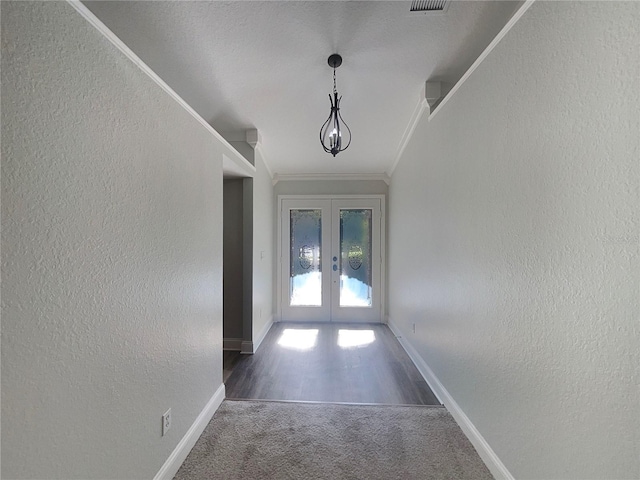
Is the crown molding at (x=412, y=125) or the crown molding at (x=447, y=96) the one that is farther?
the crown molding at (x=412, y=125)

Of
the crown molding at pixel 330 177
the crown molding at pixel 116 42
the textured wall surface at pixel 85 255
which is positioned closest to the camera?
the textured wall surface at pixel 85 255

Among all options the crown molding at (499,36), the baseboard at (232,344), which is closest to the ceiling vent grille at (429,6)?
the crown molding at (499,36)

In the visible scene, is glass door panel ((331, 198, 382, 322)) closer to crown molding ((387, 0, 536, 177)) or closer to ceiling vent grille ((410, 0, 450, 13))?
crown molding ((387, 0, 536, 177))

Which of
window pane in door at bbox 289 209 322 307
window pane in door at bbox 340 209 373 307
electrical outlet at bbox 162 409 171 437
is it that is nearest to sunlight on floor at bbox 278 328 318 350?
window pane in door at bbox 289 209 322 307

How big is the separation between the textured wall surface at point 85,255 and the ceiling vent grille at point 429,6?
5.10 feet

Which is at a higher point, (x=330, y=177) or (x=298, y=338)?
(x=330, y=177)

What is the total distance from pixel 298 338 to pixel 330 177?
Result: 2.49 m

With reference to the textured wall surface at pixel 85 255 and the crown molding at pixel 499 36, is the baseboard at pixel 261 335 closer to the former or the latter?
the textured wall surface at pixel 85 255

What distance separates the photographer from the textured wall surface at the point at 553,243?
0.91 metres

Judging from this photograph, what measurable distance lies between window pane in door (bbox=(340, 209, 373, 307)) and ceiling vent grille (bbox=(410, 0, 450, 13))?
10.0 feet

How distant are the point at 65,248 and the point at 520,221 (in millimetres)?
1814

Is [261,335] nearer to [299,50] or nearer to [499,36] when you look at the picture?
[299,50]

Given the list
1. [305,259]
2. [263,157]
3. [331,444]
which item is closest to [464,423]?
[331,444]

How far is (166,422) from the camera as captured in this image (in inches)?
59.9
